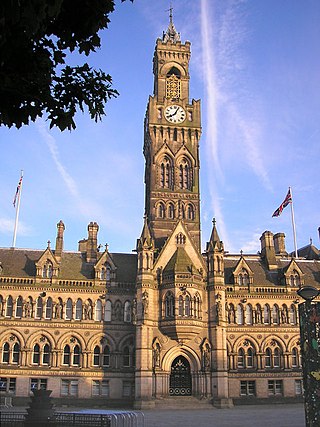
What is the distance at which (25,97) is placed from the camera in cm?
1135

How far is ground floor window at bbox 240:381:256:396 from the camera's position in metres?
53.8

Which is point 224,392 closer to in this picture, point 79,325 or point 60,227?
point 79,325

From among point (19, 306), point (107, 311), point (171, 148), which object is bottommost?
point (107, 311)

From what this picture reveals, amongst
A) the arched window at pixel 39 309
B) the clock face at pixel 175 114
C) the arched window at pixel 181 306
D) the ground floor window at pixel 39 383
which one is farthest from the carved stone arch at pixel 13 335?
the clock face at pixel 175 114

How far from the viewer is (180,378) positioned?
51.7 meters

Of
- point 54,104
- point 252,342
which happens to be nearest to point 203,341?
point 252,342

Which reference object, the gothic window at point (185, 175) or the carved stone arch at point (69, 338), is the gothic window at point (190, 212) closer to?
the gothic window at point (185, 175)

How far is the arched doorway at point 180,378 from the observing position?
2018 inches

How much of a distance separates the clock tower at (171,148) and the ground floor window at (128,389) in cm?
1546

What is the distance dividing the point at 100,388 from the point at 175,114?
34199 millimetres

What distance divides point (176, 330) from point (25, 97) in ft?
138

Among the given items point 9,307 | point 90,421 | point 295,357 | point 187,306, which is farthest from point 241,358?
point 90,421

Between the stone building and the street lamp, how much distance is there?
33707 mm

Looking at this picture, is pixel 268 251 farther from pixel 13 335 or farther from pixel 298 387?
pixel 13 335
